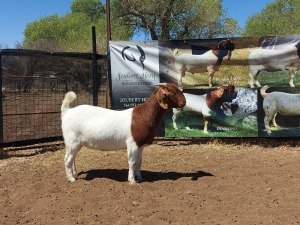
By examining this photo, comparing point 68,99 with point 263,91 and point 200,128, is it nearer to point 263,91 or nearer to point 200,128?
point 200,128

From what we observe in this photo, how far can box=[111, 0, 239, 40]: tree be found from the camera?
30.1 meters

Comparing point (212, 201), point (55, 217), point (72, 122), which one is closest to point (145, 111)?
point (72, 122)

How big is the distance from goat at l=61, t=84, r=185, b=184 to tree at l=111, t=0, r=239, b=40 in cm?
2440

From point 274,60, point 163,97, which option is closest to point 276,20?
point 274,60

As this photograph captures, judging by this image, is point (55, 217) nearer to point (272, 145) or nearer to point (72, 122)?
point (72, 122)

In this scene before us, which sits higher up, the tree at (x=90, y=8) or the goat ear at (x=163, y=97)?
the tree at (x=90, y=8)

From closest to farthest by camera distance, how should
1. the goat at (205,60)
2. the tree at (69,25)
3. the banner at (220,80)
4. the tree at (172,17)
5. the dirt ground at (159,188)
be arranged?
1. the dirt ground at (159,188)
2. the banner at (220,80)
3. the goat at (205,60)
4. the tree at (172,17)
5. the tree at (69,25)

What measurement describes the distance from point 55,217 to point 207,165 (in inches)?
133

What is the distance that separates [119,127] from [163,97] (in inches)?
31.8

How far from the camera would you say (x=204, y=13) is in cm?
3166

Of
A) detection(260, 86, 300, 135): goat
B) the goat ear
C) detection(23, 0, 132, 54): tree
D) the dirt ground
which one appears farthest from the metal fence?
detection(23, 0, 132, 54): tree

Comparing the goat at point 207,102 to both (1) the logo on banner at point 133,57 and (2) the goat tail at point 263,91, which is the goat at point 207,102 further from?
(1) the logo on banner at point 133,57

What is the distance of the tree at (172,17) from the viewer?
30109mm

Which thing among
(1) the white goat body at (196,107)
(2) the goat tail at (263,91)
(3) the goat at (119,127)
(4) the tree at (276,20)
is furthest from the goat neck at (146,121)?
(4) the tree at (276,20)
